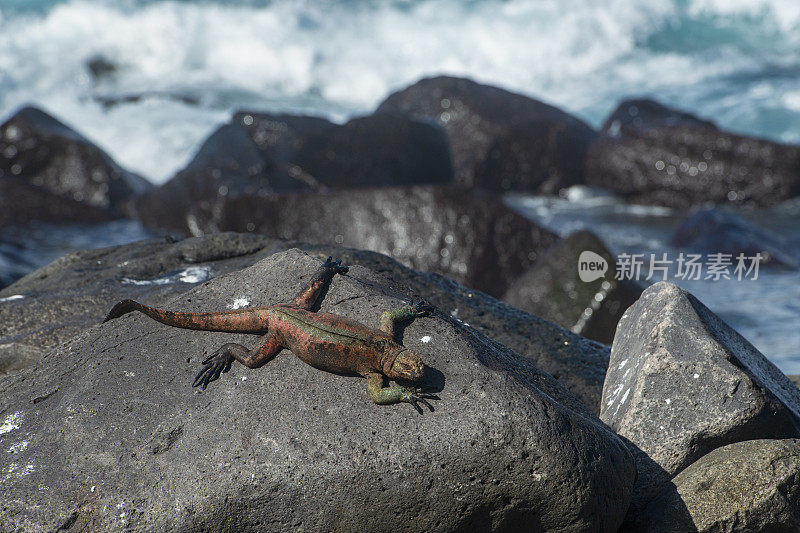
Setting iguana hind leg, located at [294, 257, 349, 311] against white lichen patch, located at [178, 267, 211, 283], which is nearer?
iguana hind leg, located at [294, 257, 349, 311]

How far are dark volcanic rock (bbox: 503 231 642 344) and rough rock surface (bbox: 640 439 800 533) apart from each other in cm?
346

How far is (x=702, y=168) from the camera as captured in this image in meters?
13.1

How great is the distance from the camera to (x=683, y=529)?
3410 millimetres

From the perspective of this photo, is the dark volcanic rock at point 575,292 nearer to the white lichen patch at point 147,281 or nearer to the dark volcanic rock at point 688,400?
the dark volcanic rock at point 688,400

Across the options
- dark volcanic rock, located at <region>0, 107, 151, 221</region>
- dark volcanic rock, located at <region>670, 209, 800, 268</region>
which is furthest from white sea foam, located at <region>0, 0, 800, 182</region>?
dark volcanic rock, located at <region>670, 209, 800, 268</region>

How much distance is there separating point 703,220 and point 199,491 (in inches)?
352

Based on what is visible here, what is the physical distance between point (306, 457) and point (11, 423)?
1.36 metres

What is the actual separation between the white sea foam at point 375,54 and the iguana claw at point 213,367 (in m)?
17.8

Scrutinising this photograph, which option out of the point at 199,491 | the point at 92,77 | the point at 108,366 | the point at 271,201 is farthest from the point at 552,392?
the point at 92,77

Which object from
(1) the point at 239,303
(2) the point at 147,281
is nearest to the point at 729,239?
(2) the point at 147,281

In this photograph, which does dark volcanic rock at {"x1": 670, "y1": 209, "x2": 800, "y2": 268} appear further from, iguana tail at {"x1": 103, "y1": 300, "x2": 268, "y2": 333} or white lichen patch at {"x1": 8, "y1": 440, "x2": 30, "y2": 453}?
white lichen patch at {"x1": 8, "y1": 440, "x2": 30, "y2": 453}

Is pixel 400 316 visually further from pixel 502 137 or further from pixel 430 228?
pixel 502 137

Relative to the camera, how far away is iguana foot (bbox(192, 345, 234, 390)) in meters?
3.28

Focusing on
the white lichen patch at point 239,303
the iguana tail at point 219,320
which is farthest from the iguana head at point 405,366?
the white lichen patch at point 239,303
